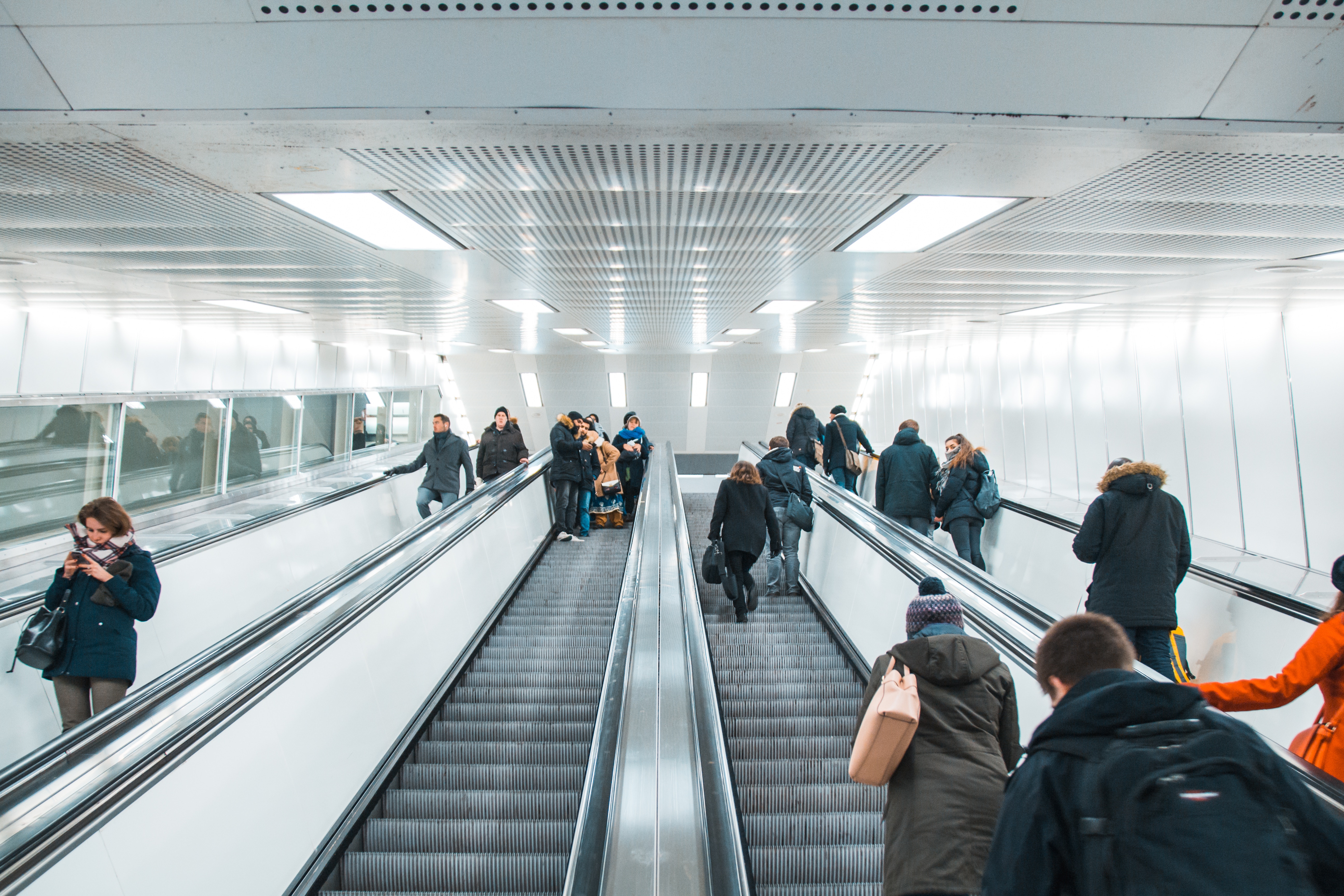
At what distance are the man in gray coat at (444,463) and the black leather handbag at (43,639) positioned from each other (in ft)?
17.2

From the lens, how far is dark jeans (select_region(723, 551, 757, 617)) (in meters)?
6.38

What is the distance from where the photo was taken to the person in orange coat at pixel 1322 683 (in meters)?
2.31

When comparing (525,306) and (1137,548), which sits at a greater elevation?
(525,306)

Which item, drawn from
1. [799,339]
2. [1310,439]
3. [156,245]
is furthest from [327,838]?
[799,339]

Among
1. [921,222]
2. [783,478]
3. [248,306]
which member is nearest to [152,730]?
[921,222]

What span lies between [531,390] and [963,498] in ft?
60.6

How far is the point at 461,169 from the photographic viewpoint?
3512 millimetres

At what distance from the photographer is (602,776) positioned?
2.68 m

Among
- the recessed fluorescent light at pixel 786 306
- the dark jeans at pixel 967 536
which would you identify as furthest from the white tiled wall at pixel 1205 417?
the recessed fluorescent light at pixel 786 306

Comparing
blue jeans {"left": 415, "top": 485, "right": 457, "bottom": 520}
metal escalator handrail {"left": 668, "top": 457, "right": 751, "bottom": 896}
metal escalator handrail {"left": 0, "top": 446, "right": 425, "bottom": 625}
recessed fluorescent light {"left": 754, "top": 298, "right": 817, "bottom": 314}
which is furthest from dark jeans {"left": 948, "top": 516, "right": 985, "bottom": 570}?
metal escalator handrail {"left": 0, "top": 446, "right": 425, "bottom": 625}

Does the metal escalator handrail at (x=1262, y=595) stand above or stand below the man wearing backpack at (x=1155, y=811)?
below

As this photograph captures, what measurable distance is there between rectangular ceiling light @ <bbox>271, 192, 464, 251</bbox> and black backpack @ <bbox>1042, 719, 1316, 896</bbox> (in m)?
4.18

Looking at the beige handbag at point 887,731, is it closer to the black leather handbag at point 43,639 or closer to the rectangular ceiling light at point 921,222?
the rectangular ceiling light at point 921,222

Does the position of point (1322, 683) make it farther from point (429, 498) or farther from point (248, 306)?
point (248, 306)
